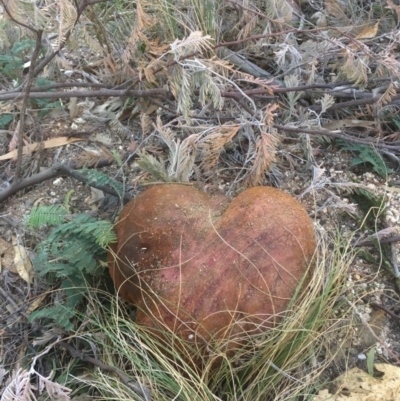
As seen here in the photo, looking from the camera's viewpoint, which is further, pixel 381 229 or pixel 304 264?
pixel 381 229

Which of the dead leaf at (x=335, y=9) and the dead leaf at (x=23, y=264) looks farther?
the dead leaf at (x=335, y=9)

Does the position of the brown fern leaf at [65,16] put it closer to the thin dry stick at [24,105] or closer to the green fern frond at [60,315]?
the thin dry stick at [24,105]

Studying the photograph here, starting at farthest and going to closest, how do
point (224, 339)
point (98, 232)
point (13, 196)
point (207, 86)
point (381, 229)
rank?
point (13, 196)
point (381, 229)
point (207, 86)
point (98, 232)
point (224, 339)

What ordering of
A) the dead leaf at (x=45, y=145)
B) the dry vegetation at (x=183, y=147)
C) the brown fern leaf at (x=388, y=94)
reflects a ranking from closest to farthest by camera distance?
the dry vegetation at (x=183, y=147), the brown fern leaf at (x=388, y=94), the dead leaf at (x=45, y=145)

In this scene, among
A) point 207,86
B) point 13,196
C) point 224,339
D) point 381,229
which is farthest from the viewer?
point 13,196

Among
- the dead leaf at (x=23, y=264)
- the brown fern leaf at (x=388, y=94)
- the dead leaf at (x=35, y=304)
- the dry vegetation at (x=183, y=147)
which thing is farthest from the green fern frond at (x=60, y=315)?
the brown fern leaf at (x=388, y=94)

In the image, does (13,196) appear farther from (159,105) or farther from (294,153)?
(294,153)

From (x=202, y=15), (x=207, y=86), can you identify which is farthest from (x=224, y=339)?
(x=202, y=15)
